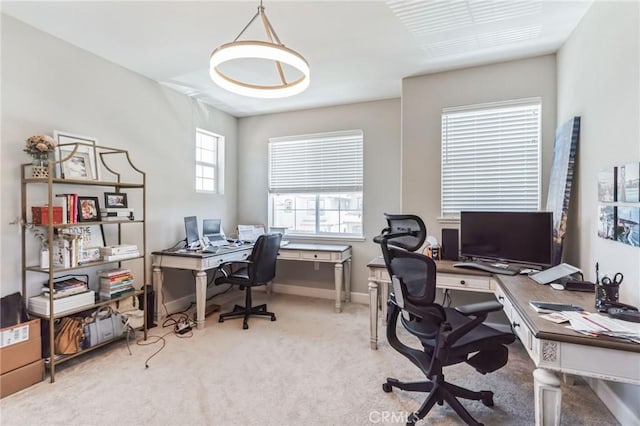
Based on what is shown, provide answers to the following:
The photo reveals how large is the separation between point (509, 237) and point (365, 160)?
208 centimetres

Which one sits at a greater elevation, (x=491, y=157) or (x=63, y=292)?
(x=491, y=157)

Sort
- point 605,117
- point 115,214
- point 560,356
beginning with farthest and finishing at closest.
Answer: point 115,214, point 605,117, point 560,356

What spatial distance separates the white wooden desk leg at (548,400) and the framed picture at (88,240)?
10.4 feet

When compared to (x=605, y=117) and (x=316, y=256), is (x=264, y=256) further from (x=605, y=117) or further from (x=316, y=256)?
(x=605, y=117)

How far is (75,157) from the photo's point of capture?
2604 millimetres

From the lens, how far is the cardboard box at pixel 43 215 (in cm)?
229

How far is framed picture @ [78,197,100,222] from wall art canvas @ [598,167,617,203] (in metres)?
3.81

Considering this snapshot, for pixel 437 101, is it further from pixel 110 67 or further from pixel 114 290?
pixel 114 290

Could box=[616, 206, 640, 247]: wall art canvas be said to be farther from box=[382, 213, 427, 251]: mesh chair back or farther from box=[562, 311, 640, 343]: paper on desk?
box=[382, 213, 427, 251]: mesh chair back

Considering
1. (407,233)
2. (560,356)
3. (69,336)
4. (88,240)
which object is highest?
(407,233)

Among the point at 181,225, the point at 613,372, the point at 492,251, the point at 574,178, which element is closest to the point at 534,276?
the point at 492,251

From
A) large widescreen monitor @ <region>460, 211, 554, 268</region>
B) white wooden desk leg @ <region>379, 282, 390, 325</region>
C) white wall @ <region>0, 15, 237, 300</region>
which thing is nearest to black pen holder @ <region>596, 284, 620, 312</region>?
large widescreen monitor @ <region>460, 211, 554, 268</region>

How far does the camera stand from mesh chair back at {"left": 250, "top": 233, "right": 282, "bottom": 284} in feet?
10.9

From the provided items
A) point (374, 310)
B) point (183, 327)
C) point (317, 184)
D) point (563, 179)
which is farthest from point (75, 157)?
point (563, 179)
